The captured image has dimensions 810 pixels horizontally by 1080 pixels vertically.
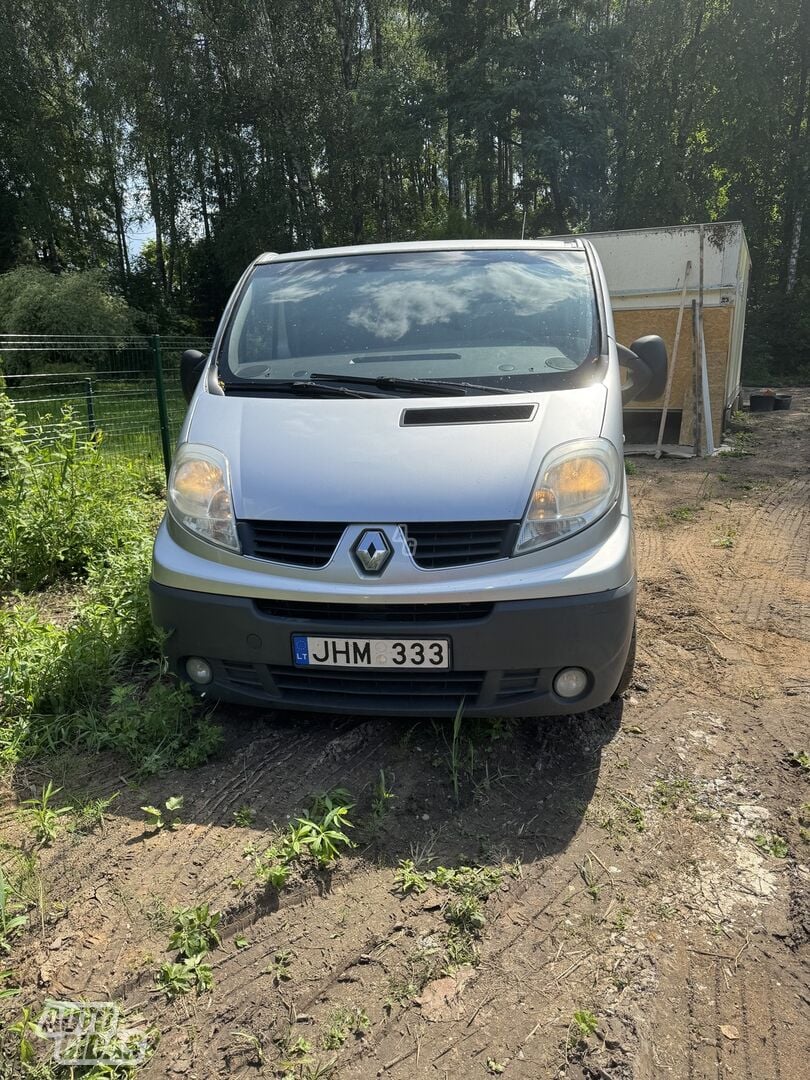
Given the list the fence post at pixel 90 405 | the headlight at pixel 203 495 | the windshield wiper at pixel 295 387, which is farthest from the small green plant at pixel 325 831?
the fence post at pixel 90 405

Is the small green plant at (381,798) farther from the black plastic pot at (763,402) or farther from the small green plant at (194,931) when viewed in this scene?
the black plastic pot at (763,402)

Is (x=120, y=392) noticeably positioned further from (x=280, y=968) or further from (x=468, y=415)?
(x=280, y=968)

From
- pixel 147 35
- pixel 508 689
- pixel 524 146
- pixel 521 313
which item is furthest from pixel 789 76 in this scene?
pixel 508 689

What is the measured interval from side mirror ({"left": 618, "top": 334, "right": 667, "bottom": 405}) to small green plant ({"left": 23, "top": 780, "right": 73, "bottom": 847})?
283cm

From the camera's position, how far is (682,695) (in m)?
3.42

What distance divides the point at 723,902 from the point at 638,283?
944 centimetres

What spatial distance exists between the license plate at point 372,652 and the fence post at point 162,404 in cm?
496

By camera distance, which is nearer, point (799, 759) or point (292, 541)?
point (292, 541)

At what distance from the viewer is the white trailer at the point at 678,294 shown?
968 centimetres

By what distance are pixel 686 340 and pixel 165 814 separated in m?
9.63

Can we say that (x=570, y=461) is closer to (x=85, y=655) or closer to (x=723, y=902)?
(x=723, y=902)

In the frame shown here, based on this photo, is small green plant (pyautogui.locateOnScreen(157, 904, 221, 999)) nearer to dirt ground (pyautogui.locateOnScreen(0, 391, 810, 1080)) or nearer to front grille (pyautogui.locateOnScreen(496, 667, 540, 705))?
dirt ground (pyautogui.locateOnScreen(0, 391, 810, 1080))

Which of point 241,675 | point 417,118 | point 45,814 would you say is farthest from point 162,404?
point 417,118

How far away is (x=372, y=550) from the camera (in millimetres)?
2518
